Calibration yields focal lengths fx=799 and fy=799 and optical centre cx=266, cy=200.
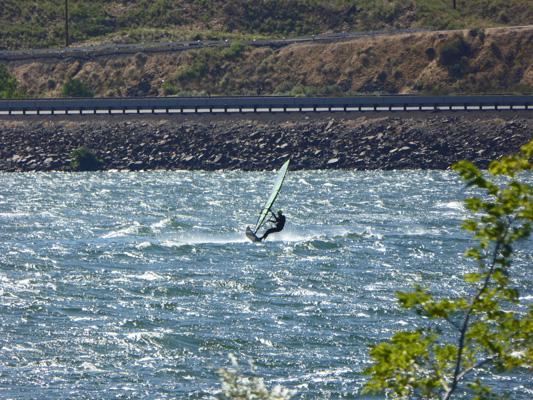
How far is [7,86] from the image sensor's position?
242 ft

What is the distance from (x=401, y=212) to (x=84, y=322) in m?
20.7

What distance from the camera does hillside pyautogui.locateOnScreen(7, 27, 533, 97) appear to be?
7212 centimetres

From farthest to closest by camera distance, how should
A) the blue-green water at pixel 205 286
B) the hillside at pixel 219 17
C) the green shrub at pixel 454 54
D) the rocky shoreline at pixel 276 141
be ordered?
the hillside at pixel 219 17 → the green shrub at pixel 454 54 → the rocky shoreline at pixel 276 141 → the blue-green water at pixel 205 286

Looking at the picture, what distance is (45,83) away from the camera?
80250mm

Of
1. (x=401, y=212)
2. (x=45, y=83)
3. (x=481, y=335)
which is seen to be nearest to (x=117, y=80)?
(x=45, y=83)

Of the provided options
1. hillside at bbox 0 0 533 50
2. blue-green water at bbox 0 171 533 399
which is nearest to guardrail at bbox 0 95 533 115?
blue-green water at bbox 0 171 533 399

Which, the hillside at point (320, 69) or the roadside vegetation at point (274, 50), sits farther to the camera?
the roadside vegetation at point (274, 50)

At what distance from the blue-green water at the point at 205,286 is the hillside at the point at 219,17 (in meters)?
49.0

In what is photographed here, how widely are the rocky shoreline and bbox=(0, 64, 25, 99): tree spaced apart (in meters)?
11.3

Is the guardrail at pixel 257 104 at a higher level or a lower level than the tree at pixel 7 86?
higher

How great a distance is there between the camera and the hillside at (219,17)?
8656 cm

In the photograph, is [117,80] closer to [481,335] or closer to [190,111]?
Result: [190,111]

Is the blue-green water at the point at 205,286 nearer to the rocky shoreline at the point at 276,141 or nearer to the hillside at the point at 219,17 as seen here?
the rocky shoreline at the point at 276,141

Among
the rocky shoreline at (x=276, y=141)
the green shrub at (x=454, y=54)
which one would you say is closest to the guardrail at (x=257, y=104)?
the rocky shoreline at (x=276, y=141)
